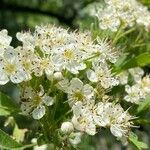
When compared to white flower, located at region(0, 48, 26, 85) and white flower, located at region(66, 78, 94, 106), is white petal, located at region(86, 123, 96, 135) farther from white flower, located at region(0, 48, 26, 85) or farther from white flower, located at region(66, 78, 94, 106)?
white flower, located at region(0, 48, 26, 85)

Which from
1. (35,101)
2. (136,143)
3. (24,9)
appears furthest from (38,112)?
(24,9)

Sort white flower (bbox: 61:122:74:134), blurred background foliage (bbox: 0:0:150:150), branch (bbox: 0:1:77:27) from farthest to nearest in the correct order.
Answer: branch (bbox: 0:1:77:27) → blurred background foliage (bbox: 0:0:150:150) → white flower (bbox: 61:122:74:134)

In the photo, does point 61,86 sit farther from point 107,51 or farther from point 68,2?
point 68,2

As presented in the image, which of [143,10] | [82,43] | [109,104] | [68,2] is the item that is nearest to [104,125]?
[109,104]

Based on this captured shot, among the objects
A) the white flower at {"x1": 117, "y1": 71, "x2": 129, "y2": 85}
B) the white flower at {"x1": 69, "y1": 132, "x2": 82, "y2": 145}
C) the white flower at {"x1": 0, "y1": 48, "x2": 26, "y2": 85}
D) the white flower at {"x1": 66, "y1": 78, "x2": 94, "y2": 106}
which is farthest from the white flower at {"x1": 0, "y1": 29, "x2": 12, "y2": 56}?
the white flower at {"x1": 117, "y1": 71, "x2": 129, "y2": 85}

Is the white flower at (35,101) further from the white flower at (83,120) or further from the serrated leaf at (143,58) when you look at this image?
the serrated leaf at (143,58)

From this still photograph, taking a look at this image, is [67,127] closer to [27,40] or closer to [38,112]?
[38,112]

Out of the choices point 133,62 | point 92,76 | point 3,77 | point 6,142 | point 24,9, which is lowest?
point 6,142
